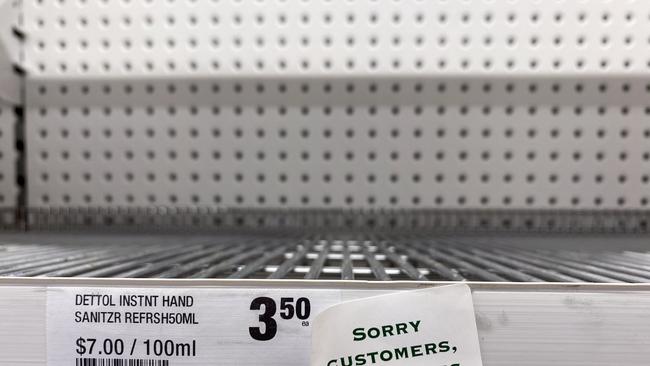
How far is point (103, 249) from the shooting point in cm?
57

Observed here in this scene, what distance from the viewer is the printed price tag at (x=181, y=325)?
12.7 inches

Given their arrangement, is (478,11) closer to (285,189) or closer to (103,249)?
(285,189)

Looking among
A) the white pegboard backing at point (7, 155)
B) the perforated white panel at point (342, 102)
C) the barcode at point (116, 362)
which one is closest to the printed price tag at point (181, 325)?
the barcode at point (116, 362)

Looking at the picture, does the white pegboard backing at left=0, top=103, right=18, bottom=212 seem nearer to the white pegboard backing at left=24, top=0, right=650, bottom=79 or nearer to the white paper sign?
the white pegboard backing at left=24, top=0, right=650, bottom=79

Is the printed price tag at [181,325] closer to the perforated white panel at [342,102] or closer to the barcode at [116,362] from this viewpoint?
the barcode at [116,362]

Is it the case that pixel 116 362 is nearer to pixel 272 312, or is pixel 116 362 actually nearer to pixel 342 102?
pixel 272 312

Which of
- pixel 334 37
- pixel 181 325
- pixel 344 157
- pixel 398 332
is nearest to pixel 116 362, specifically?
pixel 181 325

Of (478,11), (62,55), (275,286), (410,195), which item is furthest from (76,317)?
(478,11)

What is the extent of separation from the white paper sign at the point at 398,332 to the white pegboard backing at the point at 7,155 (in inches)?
33.8

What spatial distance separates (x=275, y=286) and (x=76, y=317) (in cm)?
16

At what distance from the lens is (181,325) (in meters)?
0.33

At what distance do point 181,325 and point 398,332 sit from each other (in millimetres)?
168

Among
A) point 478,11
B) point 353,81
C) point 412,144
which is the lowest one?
point 412,144

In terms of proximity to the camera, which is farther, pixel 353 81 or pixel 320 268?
pixel 353 81
